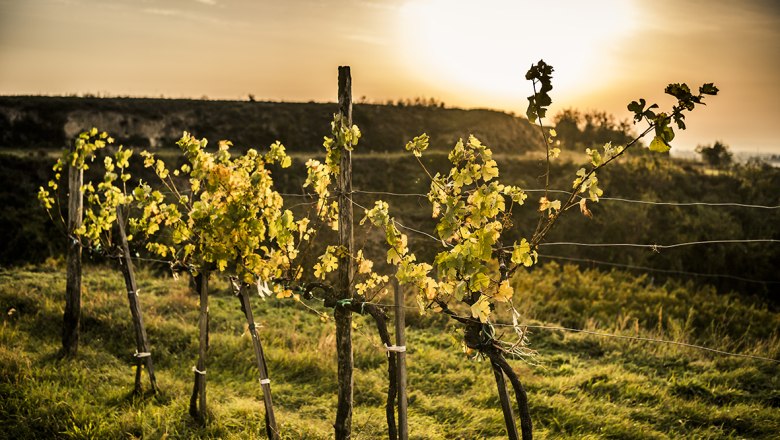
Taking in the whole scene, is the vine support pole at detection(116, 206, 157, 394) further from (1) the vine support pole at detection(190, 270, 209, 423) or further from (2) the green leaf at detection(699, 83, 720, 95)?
(2) the green leaf at detection(699, 83, 720, 95)

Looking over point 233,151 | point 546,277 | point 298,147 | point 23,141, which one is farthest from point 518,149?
point 23,141

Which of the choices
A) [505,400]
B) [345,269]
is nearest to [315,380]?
[345,269]

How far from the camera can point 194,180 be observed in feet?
19.2

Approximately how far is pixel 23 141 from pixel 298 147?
14217 mm

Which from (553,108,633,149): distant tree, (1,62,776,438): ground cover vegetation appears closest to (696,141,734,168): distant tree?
(553,108,633,149): distant tree

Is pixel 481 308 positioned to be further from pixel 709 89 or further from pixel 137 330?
pixel 137 330

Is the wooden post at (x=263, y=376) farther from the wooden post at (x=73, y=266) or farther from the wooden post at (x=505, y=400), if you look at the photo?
the wooden post at (x=73, y=266)

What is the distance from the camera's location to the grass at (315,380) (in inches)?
244

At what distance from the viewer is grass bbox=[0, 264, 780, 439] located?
620cm

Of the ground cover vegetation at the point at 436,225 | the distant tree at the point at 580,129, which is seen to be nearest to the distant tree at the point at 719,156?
the distant tree at the point at 580,129

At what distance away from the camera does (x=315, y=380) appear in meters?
7.76

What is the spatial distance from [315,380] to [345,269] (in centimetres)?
368

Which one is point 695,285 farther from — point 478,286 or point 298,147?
point 298,147

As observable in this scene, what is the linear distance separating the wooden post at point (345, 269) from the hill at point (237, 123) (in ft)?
93.2
